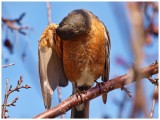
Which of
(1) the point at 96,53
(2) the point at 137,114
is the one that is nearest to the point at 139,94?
(2) the point at 137,114

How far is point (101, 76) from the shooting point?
407cm

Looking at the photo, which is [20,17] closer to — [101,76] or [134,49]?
[101,76]

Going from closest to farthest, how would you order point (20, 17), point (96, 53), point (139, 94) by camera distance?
point (139, 94)
point (20, 17)
point (96, 53)

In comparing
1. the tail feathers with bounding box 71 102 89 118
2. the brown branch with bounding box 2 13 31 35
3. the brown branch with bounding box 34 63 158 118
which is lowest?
the tail feathers with bounding box 71 102 89 118

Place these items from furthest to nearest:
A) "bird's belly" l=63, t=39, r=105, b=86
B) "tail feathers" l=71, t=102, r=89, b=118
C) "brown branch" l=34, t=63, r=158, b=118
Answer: "bird's belly" l=63, t=39, r=105, b=86, "tail feathers" l=71, t=102, r=89, b=118, "brown branch" l=34, t=63, r=158, b=118

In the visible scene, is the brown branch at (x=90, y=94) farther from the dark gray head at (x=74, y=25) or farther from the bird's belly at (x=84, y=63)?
the dark gray head at (x=74, y=25)

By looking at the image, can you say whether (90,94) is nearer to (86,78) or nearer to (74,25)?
(86,78)

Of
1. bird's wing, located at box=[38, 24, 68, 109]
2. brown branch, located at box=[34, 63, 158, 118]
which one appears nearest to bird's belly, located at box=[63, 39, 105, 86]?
bird's wing, located at box=[38, 24, 68, 109]

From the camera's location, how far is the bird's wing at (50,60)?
389 cm

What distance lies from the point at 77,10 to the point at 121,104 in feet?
12.1

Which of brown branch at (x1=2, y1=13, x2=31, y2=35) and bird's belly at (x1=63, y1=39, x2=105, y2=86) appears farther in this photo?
bird's belly at (x1=63, y1=39, x2=105, y2=86)

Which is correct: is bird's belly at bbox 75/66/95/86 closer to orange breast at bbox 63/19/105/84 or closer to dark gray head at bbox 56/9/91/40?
orange breast at bbox 63/19/105/84

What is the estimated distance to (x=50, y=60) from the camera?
4.01m

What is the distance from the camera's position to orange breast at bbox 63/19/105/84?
394 centimetres
